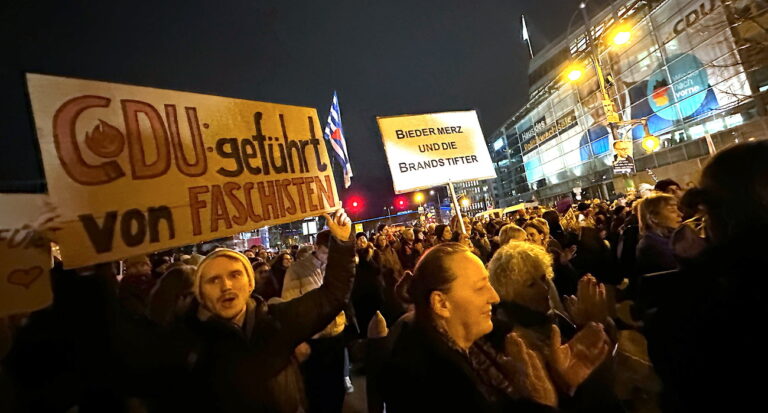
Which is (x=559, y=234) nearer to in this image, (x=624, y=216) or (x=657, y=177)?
(x=624, y=216)

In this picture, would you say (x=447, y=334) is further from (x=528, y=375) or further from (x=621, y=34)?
(x=621, y=34)

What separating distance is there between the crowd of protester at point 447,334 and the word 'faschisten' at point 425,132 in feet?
9.62

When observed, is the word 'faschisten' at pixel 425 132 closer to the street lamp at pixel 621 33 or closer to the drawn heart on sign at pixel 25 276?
the drawn heart on sign at pixel 25 276

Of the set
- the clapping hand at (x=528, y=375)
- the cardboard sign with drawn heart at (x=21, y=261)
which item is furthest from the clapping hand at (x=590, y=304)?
the cardboard sign with drawn heart at (x=21, y=261)

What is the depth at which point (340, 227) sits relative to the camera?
2451 mm

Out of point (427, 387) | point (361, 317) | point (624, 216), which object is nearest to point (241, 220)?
point (427, 387)

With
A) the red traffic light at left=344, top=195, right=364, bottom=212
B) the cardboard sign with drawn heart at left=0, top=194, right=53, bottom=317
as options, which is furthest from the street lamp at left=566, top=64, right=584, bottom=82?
the cardboard sign with drawn heart at left=0, top=194, right=53, bottom=317

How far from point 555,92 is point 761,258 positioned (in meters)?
40.4

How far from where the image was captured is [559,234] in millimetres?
6441

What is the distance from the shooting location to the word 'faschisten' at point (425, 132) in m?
5.23

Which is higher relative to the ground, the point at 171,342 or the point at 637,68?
the point at 637,68

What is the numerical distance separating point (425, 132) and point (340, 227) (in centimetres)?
324

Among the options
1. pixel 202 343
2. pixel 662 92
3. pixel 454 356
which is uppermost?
pixel 662 92

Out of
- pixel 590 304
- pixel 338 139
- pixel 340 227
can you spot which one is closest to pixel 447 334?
pixel 590 304
